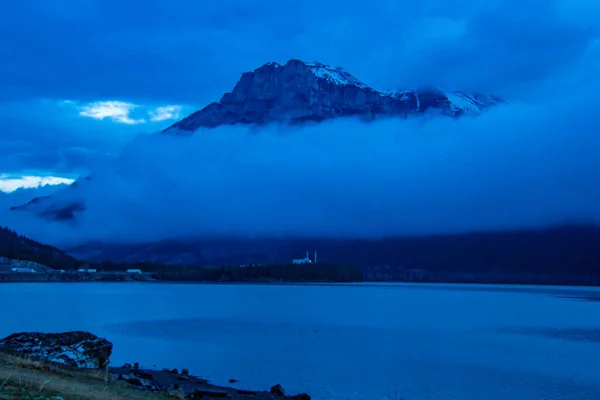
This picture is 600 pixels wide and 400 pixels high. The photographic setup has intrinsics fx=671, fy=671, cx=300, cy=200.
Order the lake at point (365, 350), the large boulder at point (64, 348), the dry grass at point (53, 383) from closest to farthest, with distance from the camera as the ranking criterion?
1. the dry grass at point (53, 383)
2. the large boulder at point (64, 348)
3. the lake at point (365, 350)

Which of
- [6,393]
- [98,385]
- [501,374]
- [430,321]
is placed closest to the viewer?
[6,393]

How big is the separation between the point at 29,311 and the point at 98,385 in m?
87.4

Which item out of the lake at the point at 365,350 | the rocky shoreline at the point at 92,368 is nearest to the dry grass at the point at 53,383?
the rocky shoreline at the point at 92,368

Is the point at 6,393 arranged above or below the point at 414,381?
above

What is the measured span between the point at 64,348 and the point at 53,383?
13.8 m

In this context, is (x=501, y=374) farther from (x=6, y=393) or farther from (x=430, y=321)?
(x=430, y=321)

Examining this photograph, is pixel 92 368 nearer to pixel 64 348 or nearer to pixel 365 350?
pixel 64 348

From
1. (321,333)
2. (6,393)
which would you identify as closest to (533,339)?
(321,333)

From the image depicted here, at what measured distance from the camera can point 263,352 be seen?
6800 cm

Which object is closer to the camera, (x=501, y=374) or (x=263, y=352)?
(x=501, y=374)

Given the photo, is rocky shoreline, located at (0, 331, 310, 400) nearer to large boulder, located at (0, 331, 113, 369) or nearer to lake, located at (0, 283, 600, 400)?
large boulder, located at (0, 331, 113, 369)

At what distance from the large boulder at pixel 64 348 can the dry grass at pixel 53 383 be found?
121 inches

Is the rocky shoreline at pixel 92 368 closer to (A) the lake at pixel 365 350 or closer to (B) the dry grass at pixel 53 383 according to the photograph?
(B) the dry grass at pixel 53 383

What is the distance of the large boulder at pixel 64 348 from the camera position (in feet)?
146
